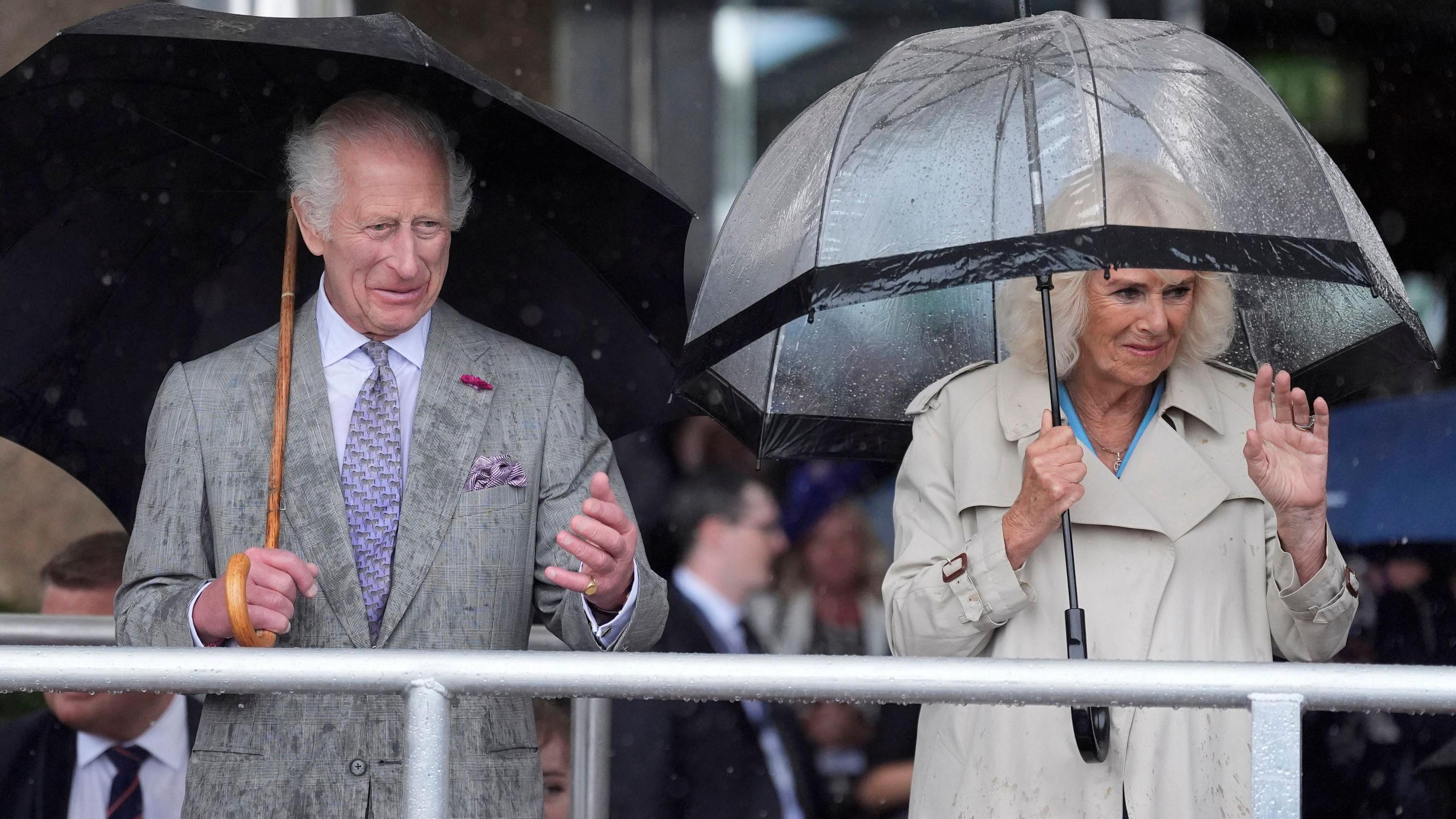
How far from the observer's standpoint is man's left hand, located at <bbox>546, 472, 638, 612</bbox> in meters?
2.21

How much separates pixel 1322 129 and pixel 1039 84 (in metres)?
3.36

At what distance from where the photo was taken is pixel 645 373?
288 cm

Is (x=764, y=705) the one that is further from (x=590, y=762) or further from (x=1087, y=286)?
(x=1087, y=286)

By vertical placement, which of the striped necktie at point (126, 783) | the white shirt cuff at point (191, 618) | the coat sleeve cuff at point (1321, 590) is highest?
the coat sleeve cuff at point (1321, 590)

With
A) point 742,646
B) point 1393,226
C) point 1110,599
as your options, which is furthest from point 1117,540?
point 1393,226

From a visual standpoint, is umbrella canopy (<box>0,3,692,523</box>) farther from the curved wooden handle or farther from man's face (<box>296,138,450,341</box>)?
the curved wooden handle

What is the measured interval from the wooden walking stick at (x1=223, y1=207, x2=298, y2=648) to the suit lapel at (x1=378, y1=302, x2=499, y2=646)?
177 mm

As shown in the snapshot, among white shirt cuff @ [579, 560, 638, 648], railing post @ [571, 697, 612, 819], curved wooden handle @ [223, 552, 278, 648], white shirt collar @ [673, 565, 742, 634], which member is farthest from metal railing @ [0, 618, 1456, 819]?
white shirt collar @ [673, 565, 742, 634]

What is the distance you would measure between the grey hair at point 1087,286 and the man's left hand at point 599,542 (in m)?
0.69

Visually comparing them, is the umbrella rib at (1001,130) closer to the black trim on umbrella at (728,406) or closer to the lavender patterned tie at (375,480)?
the black trim on umbrella at (728,406)

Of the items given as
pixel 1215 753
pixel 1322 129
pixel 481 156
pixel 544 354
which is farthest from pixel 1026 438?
pixel 1322 129

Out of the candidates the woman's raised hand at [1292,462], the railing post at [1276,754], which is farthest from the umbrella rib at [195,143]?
the railing post at [1276,754]

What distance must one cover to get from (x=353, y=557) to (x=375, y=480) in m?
0.13

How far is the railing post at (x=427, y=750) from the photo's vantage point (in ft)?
5.58
